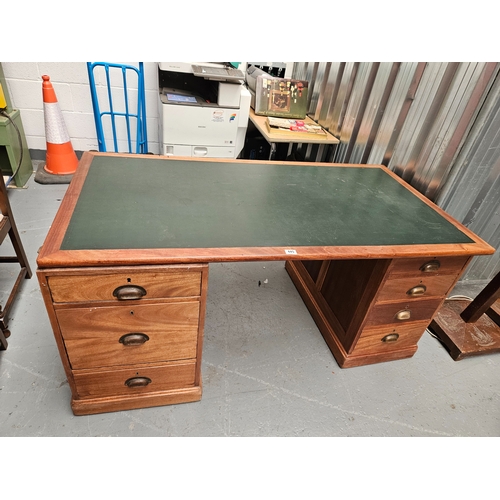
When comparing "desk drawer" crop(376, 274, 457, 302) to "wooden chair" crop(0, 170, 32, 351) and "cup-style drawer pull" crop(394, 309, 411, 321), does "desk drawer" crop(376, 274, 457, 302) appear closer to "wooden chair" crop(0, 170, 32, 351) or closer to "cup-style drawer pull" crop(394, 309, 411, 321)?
"cup-style drawer pull" crop(394, 309, 411, 321)

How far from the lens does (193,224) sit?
1.17 meters

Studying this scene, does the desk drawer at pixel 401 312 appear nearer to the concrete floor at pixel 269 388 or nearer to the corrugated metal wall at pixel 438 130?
the concrete floor at pixel 269 388

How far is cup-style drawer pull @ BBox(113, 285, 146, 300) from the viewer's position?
104cm

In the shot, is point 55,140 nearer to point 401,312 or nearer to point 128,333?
point 128,333

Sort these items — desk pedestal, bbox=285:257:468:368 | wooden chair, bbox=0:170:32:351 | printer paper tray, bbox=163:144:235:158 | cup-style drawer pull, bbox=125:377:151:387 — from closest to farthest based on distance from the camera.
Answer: cup-style drawer pull, bbox=125:377:151:387
desk pedestal, bbox=285:257:468:368
wooden chair, bbox=0:170:32:351
printer paper tray, bbox=163:144:235:158

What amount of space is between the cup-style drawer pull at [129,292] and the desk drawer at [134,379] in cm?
35

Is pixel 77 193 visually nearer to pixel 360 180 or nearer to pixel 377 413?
pixel 360 180

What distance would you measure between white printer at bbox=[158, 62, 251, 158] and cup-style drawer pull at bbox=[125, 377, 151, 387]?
1852mm

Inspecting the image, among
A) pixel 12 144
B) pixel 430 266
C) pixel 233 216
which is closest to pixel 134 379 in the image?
pixel 233 216

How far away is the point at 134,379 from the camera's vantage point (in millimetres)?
1297

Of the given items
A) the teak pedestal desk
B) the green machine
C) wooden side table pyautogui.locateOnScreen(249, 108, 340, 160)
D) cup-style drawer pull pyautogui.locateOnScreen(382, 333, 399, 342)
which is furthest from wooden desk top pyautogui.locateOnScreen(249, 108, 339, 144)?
the green machine

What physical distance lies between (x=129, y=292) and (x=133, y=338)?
211 millimetres

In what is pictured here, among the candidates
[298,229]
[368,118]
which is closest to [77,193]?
[298,229]

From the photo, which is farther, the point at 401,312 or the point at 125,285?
the point at 401,312
